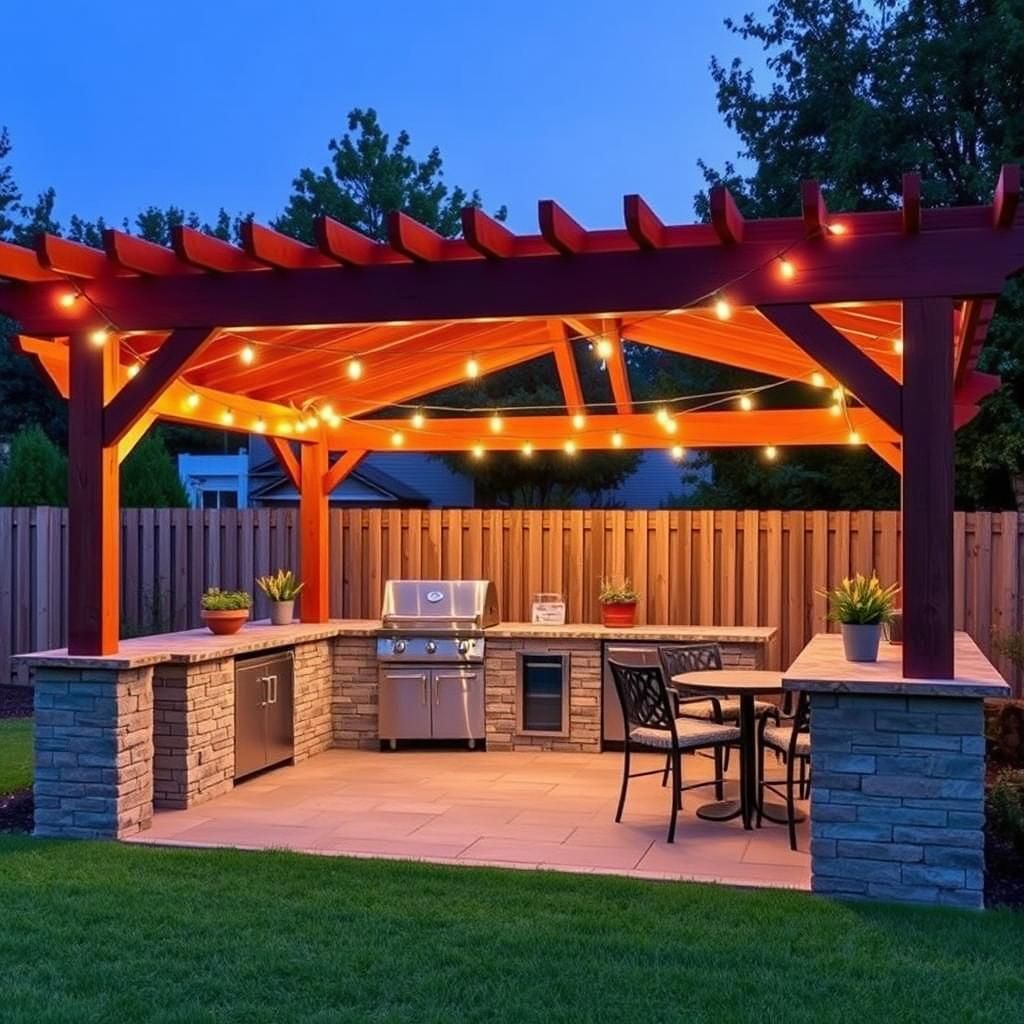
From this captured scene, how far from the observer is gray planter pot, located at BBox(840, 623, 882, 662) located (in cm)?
635

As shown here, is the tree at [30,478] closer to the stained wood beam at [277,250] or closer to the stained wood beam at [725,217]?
the stained wood beam at [277,250]

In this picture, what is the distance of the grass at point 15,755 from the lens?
795 cm

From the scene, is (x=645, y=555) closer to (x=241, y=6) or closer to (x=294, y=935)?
(x=294, y=935)

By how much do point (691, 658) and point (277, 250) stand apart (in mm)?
4057

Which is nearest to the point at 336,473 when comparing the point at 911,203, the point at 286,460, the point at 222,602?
the point at 286,460

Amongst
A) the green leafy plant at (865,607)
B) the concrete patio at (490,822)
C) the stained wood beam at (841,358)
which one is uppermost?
the stained wood beam at (841,358)

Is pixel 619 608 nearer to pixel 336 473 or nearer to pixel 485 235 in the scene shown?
pixel 336 473

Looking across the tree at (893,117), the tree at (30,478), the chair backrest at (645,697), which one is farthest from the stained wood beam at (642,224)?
the tree at (30,478)

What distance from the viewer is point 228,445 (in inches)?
1366

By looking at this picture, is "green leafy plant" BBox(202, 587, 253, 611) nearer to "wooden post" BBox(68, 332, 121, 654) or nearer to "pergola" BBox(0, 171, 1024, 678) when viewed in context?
"pergola" BBox(0, 171, 1024, 678)

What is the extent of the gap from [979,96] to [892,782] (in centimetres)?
1261

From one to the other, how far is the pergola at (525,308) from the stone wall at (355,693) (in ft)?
7.18

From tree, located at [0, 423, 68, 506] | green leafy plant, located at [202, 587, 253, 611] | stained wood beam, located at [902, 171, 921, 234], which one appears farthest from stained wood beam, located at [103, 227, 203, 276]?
tree, located at [0, 423, 68, 506]

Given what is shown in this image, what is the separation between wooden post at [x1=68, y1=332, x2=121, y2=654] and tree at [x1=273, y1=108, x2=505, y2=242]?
18752 mm
